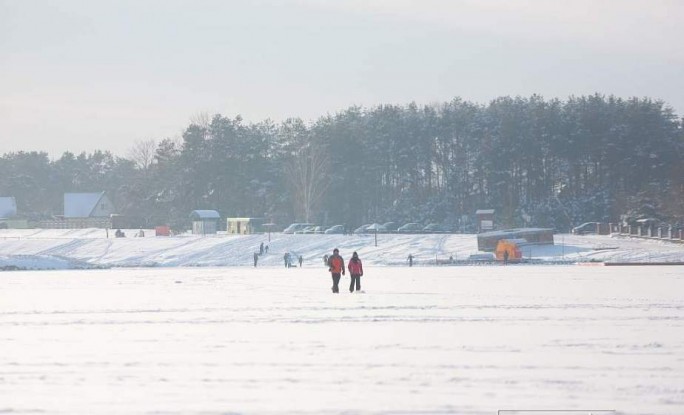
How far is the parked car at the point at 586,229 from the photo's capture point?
10394cm

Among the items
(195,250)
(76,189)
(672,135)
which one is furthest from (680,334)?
(76,189)

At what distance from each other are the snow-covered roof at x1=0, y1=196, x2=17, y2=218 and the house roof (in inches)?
520

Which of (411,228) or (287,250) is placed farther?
(411,228)

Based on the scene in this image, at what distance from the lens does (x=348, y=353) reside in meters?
21.9

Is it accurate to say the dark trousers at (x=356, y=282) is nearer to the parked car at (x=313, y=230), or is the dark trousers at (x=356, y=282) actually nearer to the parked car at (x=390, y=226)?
the parked car at (x=313, y=230)

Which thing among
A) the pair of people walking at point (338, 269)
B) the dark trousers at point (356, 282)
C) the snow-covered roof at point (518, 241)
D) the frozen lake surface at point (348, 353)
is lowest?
the frozen lake surface at point (348, 353)

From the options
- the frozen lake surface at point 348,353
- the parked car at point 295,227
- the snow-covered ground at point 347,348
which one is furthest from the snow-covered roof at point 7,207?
the frozen lake surface at point 348,353

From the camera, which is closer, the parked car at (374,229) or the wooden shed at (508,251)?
the wooden shed at (508,251)

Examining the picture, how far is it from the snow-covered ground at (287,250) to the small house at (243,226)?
6198 mm

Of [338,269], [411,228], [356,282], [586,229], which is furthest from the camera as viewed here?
[411,228]

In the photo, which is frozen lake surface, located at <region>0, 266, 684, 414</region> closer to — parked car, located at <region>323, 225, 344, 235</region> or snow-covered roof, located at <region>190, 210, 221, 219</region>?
parked car, located at <region>323, 225, 344, 235</region>

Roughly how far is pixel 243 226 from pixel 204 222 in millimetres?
4999

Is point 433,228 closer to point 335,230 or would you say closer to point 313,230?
point 335,230

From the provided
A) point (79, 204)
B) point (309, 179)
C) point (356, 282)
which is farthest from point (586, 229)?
point (79, 204)
